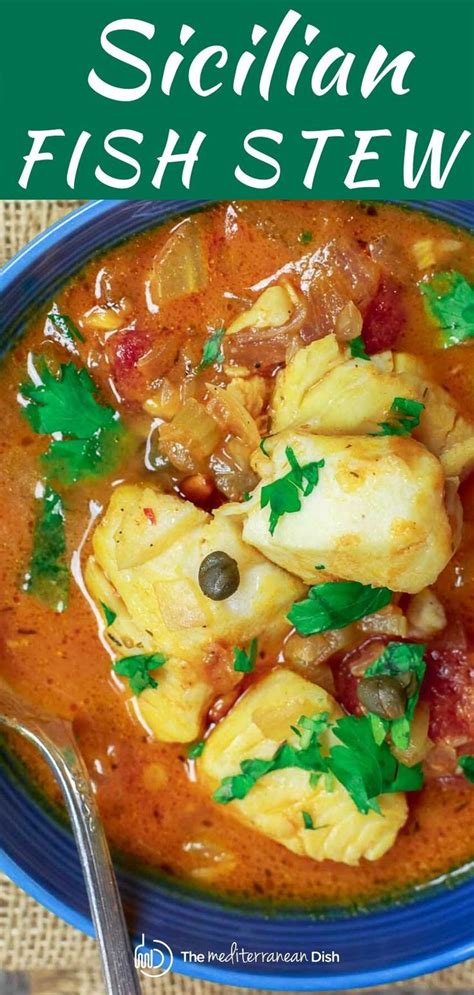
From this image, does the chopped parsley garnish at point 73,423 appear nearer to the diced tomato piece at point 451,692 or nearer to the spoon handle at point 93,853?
the spoon handle at point 93,853

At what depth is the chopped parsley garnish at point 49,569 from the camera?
2.74 m

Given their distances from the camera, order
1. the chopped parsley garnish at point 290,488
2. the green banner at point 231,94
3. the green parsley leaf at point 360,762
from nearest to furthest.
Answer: the chopped parsley garnish at point 290,488 → the green banner at point 231,94 → the green parsley leaf at point 360,762

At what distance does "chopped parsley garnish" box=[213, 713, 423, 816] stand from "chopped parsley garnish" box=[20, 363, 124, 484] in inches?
35.3

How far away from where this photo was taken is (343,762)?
101 inches

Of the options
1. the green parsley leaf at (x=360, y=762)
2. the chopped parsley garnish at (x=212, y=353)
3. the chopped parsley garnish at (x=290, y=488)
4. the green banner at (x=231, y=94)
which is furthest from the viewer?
the chopped parsley garnish at (x=212, y=353)

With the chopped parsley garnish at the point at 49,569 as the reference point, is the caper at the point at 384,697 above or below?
below

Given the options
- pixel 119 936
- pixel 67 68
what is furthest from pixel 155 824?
pixel 67 68

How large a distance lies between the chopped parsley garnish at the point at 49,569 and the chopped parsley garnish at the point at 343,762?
688 mm

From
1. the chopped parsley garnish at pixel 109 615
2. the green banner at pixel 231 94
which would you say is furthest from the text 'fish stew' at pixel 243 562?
the green banner at pixel 231 94

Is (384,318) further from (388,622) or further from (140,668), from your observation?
(140,668)

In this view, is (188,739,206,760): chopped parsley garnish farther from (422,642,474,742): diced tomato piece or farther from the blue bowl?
(422,642,474,742): diced tomato piece

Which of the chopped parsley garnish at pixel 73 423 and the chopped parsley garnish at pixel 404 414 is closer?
the chopped parsley garnish at pixel 404 414

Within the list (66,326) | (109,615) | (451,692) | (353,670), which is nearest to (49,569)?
(109,615)

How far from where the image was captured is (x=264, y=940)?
2.75 meters
